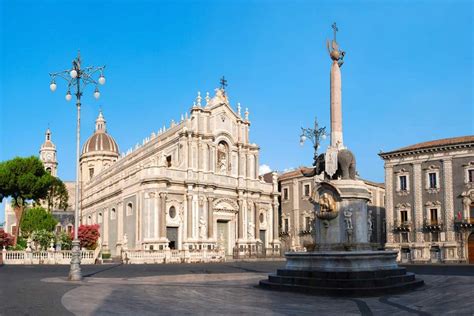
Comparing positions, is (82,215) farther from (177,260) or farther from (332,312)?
(332,312)

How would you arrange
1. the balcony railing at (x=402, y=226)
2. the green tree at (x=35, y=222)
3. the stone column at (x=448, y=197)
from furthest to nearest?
the green tree at (x=35, y=222)
the balcony railing at (x=402, y=226)
the stone column at (x=448, y=197)

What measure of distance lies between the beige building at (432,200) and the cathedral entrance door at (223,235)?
57.9 feet

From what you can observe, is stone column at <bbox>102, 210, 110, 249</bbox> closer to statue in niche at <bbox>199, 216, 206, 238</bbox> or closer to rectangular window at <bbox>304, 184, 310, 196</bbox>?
statue in niche at <bbox>199, 216, 206, 238</bbox>

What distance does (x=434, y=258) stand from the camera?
171ft

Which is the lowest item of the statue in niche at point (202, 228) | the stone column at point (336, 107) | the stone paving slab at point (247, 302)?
the stone paving slab at point (247, 302)

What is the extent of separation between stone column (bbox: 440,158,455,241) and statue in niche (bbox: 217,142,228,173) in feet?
78.0

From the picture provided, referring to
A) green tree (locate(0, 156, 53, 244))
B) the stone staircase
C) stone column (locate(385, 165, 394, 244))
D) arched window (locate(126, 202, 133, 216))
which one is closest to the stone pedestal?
the stone staircase

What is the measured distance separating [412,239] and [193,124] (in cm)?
2569

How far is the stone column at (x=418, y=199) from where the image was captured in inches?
2127

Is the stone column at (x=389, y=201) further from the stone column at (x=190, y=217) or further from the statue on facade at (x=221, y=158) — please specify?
the stone column at (x=190, y=217)

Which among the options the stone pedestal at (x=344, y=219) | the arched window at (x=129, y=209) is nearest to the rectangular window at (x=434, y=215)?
the arched window at (x=129, y=209)

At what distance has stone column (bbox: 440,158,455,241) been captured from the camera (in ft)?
170

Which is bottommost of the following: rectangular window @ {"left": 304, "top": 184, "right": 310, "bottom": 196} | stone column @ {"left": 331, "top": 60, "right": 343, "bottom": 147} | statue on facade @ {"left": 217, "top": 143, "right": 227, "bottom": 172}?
rectangular window @ {"left": 304, "top": 184, "right": 310, "bottom": 196}

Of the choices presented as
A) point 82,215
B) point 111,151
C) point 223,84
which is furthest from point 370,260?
point 111,151
